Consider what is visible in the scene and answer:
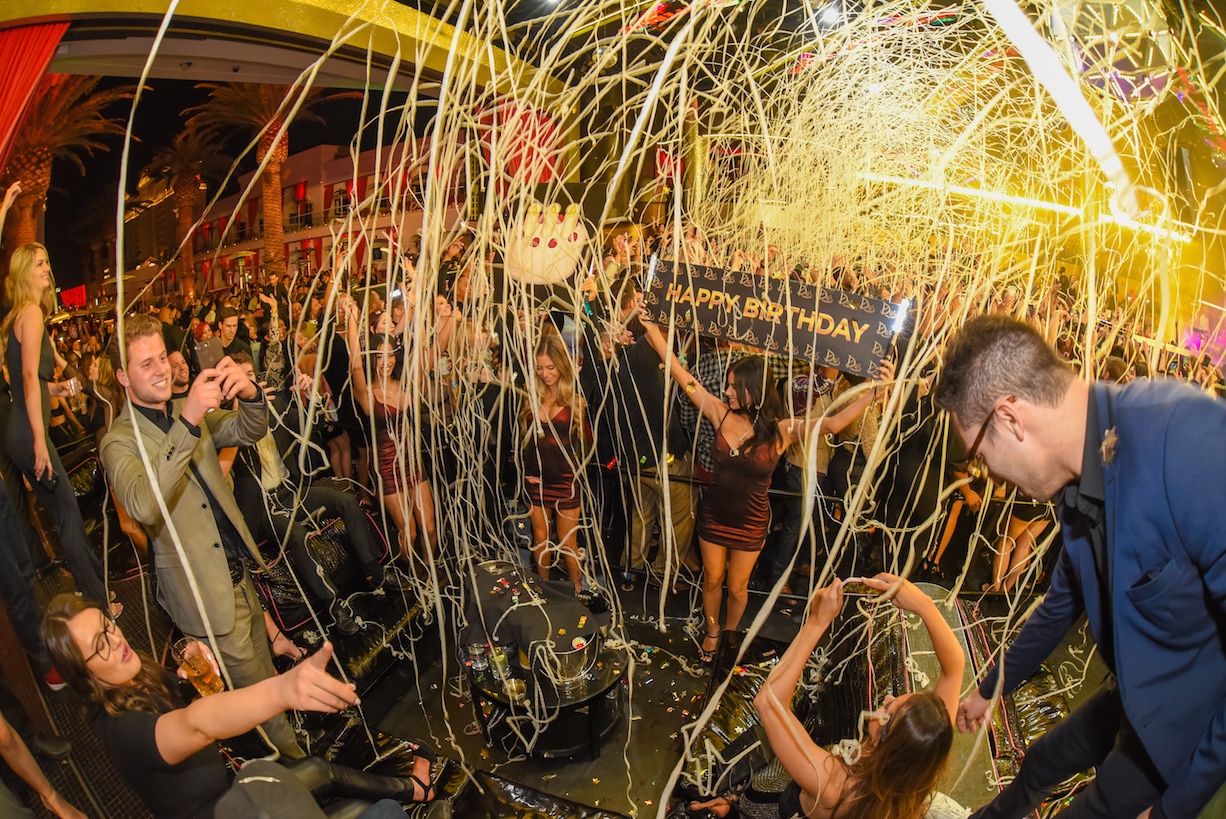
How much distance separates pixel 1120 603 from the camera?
1.15 m

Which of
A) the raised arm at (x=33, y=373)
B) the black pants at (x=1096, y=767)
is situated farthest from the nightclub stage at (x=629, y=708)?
the raised arm at (x=33, y=373)

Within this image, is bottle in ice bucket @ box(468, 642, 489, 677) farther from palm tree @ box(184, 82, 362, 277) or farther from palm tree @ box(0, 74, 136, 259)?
palm tree @ box(0, 74, 136, 259)

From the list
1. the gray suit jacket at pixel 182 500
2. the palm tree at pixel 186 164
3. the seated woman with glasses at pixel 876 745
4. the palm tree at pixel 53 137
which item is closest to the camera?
the seated woman with glasses at pixel 876 745

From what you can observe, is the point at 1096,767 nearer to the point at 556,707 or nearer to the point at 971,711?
the point at 971,711

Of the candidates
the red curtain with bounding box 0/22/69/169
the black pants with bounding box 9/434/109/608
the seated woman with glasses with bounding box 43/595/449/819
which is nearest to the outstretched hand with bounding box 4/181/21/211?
the seated woman with glasses with bounding box 43/595/449/819

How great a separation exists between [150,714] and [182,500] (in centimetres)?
84

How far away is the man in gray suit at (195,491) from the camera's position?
80.1 inches

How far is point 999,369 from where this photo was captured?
1.17 meters

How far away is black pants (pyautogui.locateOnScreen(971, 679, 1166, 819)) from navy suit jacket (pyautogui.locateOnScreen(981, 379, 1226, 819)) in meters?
0.15

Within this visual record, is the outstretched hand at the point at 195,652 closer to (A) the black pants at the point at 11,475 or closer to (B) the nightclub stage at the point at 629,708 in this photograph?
(B) the nightclub stage at the point at 629,708

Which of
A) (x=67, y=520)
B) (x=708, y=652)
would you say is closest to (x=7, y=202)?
(x=67, y=520)

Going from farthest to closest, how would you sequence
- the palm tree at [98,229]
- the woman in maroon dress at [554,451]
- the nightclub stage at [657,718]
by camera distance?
the palm tree at [98,229] → the woman in maroon dress at [554,451] → the nightclub stage at [657,718]

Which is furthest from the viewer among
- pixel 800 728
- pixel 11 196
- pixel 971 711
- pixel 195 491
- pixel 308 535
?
pixel 308 535

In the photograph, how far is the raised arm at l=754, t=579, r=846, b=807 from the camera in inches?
63.2
